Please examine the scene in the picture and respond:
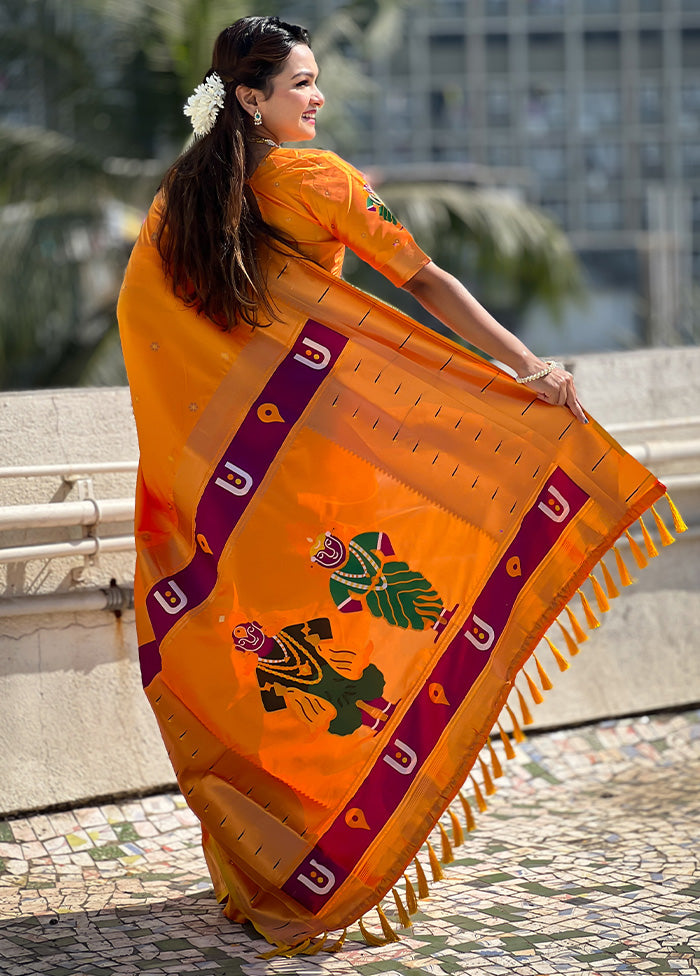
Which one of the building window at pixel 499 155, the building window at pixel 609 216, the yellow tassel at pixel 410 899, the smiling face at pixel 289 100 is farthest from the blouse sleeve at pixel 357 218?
the building window at pixel 609 216

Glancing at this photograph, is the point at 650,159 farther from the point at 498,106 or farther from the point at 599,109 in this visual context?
the point at 498,106

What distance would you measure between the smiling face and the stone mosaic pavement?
1.66 metres

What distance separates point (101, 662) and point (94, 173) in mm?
10728

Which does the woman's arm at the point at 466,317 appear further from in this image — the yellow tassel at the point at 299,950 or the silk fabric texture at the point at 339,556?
the yellow tassel at the point at 299,950

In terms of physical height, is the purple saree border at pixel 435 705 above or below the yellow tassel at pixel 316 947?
above

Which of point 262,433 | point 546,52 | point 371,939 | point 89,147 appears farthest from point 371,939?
point 546,52

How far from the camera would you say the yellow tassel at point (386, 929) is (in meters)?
2.46

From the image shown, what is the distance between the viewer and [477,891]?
2777 millimetres

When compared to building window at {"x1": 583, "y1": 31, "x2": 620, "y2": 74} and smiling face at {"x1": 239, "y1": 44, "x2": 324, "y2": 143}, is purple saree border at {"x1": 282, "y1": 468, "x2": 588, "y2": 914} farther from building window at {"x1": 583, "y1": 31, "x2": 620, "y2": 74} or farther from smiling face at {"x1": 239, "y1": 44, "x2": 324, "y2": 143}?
building window at {"x1": 583, "y1": 31, "x2": 620, "y2": 74}

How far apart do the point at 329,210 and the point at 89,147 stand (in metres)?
11.4

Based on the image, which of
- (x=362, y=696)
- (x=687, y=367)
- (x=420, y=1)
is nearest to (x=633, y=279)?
(x=420, y=1)

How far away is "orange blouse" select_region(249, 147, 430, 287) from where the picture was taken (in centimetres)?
242

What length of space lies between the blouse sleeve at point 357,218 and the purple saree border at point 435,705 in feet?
1.79

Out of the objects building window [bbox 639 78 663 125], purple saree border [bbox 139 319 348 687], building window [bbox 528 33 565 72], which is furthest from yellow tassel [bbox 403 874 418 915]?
building window [bbox 639 78 663 125]
